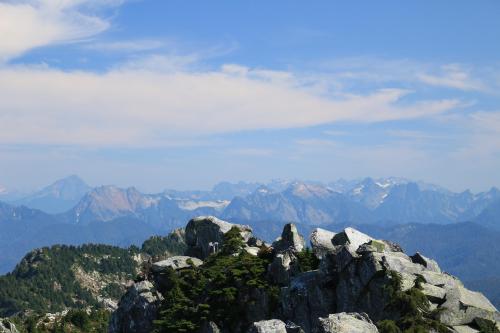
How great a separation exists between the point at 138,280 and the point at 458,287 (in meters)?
34.0

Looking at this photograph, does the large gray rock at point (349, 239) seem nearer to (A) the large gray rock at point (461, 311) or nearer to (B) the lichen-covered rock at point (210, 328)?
(A) the large gray rock at point (461, 311)

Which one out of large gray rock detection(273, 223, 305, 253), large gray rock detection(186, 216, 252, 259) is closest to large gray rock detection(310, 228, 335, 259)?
large gray rock detection(273, 223, 305, 253)

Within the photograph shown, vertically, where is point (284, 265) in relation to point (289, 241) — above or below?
below

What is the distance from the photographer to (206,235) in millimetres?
74188

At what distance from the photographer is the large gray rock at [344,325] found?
3484 centimetres

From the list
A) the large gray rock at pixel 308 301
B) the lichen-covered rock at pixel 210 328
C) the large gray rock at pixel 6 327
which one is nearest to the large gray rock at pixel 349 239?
the large gray rock at pixel 308 301

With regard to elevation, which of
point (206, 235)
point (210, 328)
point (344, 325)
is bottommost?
point (210, 328)

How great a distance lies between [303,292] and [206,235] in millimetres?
27370

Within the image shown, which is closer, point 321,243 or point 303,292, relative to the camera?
point 303,292

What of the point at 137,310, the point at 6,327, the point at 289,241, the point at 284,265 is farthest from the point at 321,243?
the point at 6,327

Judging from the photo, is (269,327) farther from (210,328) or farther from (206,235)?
(206,235)

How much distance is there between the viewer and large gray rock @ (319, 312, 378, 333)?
114 ft

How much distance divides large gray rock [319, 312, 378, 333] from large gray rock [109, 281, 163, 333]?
2686 centimetres

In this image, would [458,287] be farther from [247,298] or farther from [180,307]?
[180,307]
